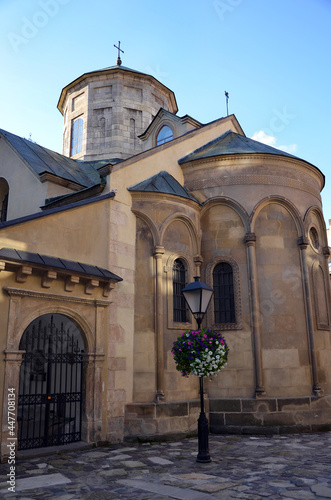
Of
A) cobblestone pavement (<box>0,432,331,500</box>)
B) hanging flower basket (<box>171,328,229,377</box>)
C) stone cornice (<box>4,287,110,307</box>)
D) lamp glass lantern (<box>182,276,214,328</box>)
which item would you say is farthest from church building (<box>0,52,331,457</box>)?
lamp glass lantern (<box>182,276,214,328</box>)

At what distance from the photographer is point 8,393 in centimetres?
898

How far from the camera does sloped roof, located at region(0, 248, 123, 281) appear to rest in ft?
30.4

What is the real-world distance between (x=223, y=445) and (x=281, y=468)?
272 centimetres

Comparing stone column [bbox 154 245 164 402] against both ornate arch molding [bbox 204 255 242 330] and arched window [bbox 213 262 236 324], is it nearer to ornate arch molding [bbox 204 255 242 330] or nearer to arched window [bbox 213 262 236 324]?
ornate arch molding [bbox 204 255 242 330]

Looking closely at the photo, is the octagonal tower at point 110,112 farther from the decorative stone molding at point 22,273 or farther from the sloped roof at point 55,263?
the decorative stone molding at point 22,273

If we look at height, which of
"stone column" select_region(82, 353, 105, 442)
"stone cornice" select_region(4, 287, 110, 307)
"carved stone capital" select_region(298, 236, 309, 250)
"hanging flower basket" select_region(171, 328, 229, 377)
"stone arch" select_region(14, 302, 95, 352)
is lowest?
"stone column" select_region(82, 353, 105, 442)

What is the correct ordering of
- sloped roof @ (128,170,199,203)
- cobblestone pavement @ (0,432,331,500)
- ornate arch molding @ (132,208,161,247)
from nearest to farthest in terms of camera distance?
cobblestone pavement @ (0,432,331,500) < ornate arch molding @ (132,208,161,247) < sloped roof @ (128,170,199,203)

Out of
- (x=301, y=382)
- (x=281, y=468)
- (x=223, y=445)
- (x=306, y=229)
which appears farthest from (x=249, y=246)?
(x=281, y=468)

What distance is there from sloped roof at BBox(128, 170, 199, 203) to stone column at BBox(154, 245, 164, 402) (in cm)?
184

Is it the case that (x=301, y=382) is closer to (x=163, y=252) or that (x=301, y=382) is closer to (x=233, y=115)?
(x=163, y=252)

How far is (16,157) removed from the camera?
52.0 feet

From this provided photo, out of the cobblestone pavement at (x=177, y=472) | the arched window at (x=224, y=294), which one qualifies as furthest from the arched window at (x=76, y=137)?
the cobblestone pavement at (x=177, y=472)

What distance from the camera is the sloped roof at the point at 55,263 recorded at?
926 cm

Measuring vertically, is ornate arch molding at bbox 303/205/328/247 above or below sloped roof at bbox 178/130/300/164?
below
